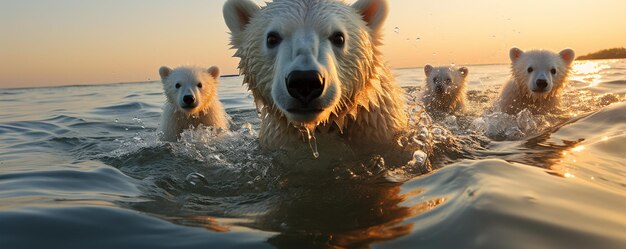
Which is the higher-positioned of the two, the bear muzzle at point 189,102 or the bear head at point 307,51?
the bear head at point 307,51

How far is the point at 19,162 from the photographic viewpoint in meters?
5.79

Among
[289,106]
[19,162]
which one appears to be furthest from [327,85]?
[19,162]

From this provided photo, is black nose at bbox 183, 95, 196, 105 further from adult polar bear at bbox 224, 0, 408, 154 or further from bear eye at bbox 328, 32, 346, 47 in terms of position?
bear eye at bbox 328, 32, 346, 47

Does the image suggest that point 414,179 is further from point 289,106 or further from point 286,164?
point 286,164

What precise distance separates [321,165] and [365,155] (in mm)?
454

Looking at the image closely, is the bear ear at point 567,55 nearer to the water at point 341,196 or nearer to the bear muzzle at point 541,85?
the bear muzzle at point 541,85

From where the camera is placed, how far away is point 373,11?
15.9 feet

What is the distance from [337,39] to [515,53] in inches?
269

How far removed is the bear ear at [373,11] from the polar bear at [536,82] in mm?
4970

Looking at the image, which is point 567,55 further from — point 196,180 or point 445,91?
point 196,180

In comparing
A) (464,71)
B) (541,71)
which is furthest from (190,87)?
(541,71)

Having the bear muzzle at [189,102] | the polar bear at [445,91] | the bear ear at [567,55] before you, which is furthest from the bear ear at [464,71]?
the bear muzzle at [189,102]

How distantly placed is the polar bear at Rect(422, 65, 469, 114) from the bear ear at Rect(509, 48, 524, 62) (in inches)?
50.9

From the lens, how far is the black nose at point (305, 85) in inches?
137
